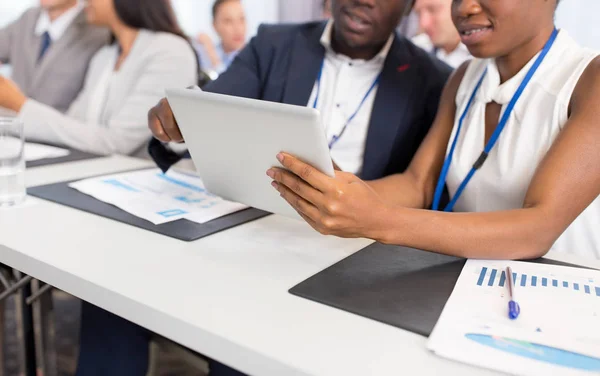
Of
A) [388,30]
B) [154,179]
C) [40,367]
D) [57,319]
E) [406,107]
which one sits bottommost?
[57,319]

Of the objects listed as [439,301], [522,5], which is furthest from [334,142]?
[439,301]

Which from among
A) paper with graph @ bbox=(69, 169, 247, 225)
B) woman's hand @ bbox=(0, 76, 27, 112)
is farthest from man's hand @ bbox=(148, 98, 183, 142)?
woman's hand @ bbox=(0, 76, 27, 112)

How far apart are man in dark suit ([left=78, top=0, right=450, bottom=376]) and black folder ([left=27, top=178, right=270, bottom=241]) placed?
1.66 ft

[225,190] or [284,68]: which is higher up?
[284,68]

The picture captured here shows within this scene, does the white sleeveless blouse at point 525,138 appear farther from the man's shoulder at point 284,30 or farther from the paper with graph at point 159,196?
the man's shoulder at point 284,30

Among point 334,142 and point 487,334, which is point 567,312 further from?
point 334,142

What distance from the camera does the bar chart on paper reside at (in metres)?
0.76

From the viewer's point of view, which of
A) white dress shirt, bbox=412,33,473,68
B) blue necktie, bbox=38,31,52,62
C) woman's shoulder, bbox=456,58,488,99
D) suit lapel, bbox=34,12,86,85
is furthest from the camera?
white dress shirt, bbox=412,33,473,68

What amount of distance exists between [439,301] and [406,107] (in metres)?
0.86

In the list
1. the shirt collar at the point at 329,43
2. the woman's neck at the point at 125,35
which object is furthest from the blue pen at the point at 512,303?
the woman's neck at the point at 125,35

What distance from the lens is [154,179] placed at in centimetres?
129

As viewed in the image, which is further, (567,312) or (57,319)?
(57,319)

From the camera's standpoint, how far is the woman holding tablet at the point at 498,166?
2.61 ft

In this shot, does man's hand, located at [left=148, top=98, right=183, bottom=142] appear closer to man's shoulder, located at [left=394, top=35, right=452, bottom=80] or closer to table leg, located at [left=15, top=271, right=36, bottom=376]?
table leg, located at [left=15, top=271, right=36, bottom=376]
